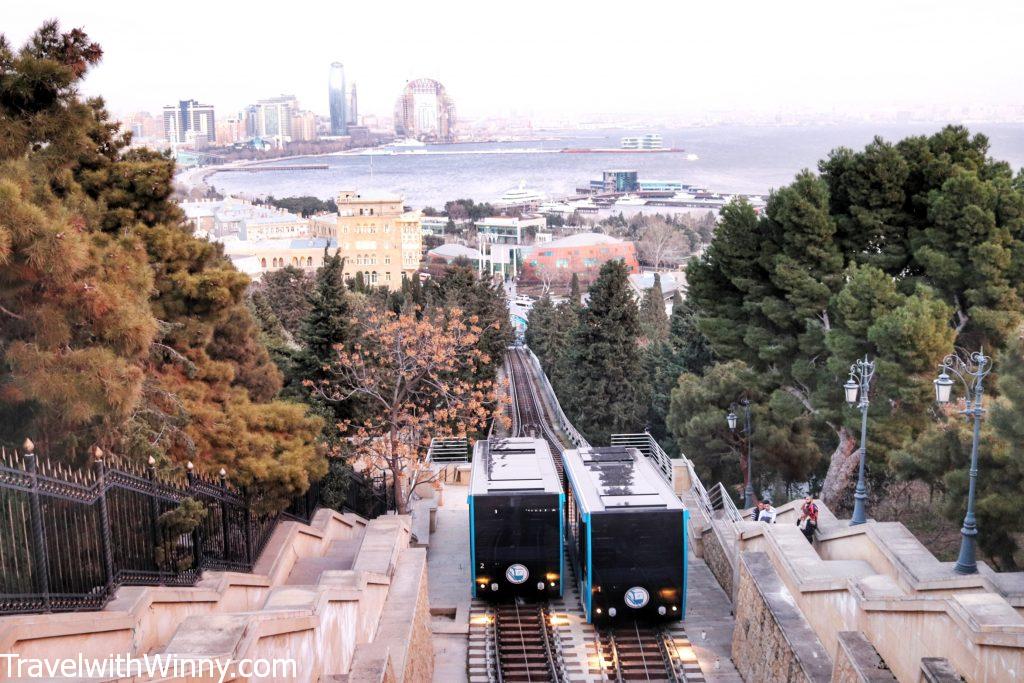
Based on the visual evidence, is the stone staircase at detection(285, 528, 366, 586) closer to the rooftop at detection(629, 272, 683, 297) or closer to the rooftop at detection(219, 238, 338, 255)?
the rooftop at detection(629, 272, 683, 297)

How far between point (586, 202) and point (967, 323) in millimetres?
171097

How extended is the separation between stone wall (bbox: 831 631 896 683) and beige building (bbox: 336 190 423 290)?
88.4 metres

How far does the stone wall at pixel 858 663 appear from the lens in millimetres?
8547

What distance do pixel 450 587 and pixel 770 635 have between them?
18.8 ft

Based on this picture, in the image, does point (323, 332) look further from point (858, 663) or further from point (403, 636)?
point (858, 663)

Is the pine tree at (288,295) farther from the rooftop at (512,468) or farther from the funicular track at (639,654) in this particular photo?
the funicular track at (639,654)

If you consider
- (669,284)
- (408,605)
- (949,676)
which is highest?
(949,676)

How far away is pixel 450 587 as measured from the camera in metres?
15.4

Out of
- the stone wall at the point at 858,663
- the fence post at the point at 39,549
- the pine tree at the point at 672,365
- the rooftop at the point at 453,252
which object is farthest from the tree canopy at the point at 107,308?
the rooftop at the point at 453,252

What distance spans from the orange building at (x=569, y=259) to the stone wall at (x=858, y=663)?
8386 cm

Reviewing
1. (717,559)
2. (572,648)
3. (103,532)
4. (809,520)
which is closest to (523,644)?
(572,648)

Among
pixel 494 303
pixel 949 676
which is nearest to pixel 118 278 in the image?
pixel 949 676

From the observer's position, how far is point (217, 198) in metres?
193

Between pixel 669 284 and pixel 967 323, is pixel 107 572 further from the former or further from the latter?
pixel 669 284
